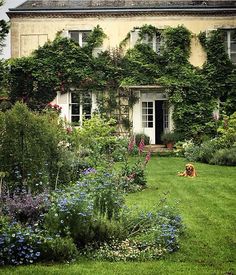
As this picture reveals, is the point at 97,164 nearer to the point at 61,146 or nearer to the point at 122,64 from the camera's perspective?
the point at 61,146

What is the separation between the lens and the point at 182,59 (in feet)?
77.0

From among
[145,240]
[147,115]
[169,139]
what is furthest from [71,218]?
[147,115]

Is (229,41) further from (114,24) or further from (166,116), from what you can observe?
(114,24)

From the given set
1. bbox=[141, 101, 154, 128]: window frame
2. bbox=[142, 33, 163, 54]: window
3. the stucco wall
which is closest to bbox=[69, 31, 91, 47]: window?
the stucco wall

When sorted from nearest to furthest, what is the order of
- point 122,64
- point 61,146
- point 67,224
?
point 67,224, point 61,146, point 122,64

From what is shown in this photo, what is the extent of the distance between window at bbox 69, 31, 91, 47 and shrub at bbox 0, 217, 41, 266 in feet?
62.9

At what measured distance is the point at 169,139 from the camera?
22578 mm

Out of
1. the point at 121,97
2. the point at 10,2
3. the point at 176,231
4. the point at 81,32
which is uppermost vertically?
the point at 10,2

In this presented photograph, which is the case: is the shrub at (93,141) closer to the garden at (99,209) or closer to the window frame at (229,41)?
the garden at (99,209)

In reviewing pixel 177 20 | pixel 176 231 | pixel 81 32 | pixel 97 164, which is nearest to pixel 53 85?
pixel 81 32

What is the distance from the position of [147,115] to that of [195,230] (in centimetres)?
1708

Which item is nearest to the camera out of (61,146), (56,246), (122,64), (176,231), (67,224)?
(56,246)

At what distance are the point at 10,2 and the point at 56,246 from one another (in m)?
21.3

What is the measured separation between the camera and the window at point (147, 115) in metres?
24.1
